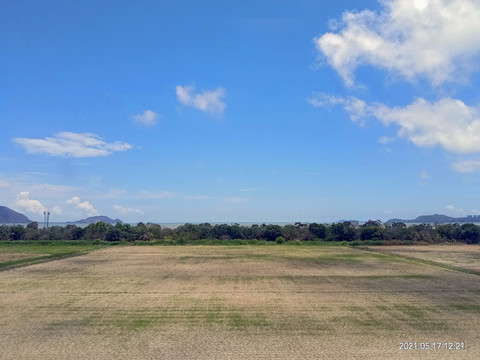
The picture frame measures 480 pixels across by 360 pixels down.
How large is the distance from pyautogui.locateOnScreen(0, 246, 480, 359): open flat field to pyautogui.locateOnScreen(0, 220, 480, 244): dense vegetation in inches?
1947

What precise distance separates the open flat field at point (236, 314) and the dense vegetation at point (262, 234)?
49456 millimetres

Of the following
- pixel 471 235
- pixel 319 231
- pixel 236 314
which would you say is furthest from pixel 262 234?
pixel 236 314

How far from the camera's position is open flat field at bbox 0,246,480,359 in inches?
582

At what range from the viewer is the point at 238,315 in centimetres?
1967

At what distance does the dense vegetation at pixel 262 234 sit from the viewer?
82.0 m

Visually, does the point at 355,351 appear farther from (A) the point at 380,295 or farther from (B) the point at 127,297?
(B) the point at 127,297

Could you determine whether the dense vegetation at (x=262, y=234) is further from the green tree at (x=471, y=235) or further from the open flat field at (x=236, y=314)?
the open flat field at (x=236, y=314)

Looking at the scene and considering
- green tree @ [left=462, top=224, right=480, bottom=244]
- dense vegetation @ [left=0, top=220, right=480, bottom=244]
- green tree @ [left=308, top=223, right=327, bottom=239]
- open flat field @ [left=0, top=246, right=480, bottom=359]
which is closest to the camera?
open flat field @ [left=0, top=246, right=480, bottom=359]

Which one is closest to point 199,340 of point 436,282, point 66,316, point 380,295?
point 66,316

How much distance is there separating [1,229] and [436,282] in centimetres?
8757

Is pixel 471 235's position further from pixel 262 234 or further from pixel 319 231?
pixel 262 234

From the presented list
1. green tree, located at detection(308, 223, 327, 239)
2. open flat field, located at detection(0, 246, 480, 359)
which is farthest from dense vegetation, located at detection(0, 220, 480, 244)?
open flat field, located at detection(0, 246, 480, 359)

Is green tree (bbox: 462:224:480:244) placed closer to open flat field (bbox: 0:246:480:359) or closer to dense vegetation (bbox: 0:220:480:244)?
dense vegetation (bbox: 0:220:480:244)

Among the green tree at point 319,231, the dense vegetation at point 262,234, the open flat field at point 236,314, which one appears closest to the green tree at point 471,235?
the dense vegetation at point 262,234
